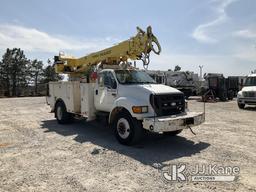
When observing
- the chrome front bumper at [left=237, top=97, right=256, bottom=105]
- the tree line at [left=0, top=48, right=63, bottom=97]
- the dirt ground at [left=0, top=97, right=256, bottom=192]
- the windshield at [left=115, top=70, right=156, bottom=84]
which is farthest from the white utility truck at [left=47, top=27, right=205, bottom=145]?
the tree line at [left=0, top=48, right=63, bottom=97]

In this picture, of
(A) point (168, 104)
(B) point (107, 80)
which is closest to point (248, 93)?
(A) point (168, 104)

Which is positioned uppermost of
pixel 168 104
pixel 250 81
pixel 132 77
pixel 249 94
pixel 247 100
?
pixel 132 77

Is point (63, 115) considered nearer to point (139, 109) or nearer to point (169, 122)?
point (139, 109)

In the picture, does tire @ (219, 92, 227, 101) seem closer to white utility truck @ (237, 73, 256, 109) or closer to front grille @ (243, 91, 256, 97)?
white utility truck @ (237, 73, 256, 109)

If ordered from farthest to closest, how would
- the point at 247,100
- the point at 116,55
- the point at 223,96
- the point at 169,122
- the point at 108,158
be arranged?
A: 1. the point at 223,96
2. the point at 247,100
3. the point at 116,55
4. the point at 169,122
5. the point at 108,158

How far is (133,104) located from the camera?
7.22 m

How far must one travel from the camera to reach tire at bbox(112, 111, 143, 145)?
723 centimetres

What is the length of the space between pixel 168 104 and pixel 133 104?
3.23ft

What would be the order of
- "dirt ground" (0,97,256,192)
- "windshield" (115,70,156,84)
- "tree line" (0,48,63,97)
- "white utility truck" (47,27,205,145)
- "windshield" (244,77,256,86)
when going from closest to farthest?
"dirt ground" (0,97,256,192), "white utility truck" (47,27,205,145), "windshield" (115,70,156,84), "windshield" (244,77,256,86), "tree line" (0,48,63,97)

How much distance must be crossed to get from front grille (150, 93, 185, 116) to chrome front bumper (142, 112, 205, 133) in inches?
9.4

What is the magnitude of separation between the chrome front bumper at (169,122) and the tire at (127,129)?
362 mm

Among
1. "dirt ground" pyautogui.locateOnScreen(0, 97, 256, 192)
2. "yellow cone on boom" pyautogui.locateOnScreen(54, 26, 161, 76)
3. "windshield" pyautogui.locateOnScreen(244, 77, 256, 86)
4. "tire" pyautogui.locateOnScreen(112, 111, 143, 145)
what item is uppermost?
"yellow cone on boom" pyautogui.locateOnScreen(54, 26, 161, 76)

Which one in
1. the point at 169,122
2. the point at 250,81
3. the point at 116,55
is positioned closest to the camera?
the point at 169,122

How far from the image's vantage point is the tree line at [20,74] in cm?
4641
